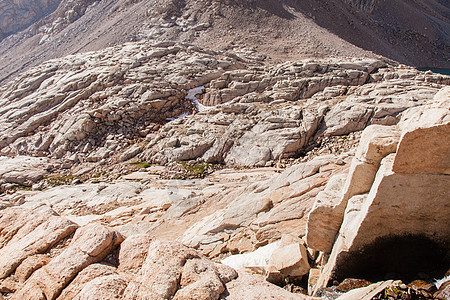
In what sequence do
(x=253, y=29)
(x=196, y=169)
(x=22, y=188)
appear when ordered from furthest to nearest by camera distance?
(x=253, y=29)
(x=22, y=188)
(x=196, y=169)

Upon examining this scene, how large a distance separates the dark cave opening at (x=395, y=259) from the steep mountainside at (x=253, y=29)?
53.3 metres

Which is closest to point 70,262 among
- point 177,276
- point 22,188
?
point 177,276

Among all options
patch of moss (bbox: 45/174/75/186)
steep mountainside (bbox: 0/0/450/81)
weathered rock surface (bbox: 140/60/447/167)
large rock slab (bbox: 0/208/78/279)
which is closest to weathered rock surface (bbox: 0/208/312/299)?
large rock slab (bbox: 0/208/78/279)

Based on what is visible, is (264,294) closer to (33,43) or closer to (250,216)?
(250,216)

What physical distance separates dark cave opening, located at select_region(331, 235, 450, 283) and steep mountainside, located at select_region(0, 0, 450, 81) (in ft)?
175

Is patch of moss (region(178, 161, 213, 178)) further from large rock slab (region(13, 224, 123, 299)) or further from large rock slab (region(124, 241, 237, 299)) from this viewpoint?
large rock slab (region(124, 241, 237, 299))

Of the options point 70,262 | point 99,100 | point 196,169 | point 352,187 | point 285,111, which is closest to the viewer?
point 70,262

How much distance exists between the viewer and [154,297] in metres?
6.41

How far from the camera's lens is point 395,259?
7891 millimetres

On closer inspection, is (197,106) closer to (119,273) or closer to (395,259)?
(119,273)

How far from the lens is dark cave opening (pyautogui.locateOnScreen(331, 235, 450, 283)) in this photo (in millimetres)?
7461

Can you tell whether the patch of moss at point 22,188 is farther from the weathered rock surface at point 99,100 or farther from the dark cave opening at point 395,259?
the dark cave opening at point 395,259

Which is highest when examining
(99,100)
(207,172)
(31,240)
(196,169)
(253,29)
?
(253,29)

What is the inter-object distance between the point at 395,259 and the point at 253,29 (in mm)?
68999
